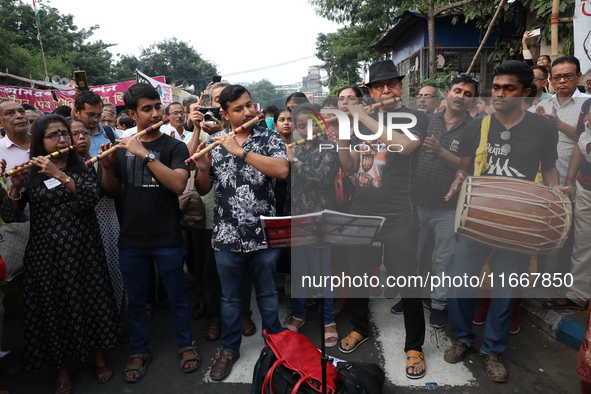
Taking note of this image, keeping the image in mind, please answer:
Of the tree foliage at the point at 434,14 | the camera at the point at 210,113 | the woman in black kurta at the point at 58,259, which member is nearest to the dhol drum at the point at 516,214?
the camera at the point at 210,113

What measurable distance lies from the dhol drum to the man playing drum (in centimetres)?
15

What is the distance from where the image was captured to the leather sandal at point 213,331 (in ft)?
11.7

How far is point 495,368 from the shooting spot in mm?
2939

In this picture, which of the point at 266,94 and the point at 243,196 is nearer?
the point at 243,196

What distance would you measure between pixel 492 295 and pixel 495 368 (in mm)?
537

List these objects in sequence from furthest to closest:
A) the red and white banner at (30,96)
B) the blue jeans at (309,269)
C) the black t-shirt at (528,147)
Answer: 1. the red and white banner at (30,96)
2. the blue jeans at (309,269)
3. the black t-shirt at (528,147)

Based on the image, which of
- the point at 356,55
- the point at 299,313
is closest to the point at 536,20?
the point at 299,313

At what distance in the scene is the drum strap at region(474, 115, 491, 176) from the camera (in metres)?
2.96

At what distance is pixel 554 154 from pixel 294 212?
6.69 ft

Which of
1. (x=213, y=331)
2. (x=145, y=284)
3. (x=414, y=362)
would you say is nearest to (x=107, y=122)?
(x=145, y=284)

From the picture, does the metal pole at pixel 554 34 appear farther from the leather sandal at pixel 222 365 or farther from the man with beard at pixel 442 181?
the leather sandal at pixel 222 365

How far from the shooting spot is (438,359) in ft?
10.5

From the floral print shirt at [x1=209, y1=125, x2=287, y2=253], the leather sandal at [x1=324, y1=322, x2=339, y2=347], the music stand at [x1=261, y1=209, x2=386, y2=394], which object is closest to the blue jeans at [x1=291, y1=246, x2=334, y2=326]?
the leather sandal at [x1=324, y1=322, x2=339, y2=347]

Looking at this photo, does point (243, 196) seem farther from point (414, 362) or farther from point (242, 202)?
point (414, 362)
